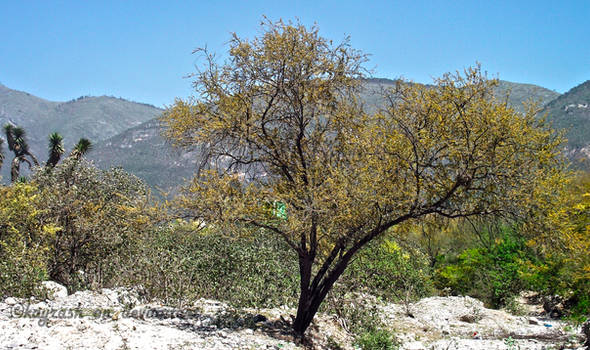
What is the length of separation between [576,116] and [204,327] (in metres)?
91.9

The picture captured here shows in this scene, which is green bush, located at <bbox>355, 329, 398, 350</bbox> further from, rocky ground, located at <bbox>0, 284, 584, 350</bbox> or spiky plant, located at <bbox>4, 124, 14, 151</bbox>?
spiky plant, located at <bbox>4, 124, 14, 151</bbox>

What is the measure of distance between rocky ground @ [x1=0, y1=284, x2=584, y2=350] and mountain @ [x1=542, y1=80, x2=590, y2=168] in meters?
62.8

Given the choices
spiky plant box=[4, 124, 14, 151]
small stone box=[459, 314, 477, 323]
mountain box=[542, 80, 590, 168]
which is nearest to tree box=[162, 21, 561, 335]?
small stone box=[459, 314, 477, 323]

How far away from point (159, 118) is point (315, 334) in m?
→ 5.76

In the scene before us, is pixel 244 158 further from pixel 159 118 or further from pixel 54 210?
pixel 54 210

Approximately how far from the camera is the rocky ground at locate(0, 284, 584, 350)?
724 centimetres

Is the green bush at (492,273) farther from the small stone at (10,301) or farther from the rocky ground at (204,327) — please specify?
the small stone at (10,301)

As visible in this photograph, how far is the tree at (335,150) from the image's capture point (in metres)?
8.53

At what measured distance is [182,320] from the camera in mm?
10016

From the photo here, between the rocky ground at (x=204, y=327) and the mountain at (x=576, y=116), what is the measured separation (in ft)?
206

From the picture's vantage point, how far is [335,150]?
10375 millimetres

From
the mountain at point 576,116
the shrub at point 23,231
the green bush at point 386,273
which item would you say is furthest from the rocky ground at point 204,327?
the mountain at point 576,116

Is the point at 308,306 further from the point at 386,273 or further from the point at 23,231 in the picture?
the point at 23,231

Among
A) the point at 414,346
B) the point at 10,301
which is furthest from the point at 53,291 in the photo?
the point at 414,346
